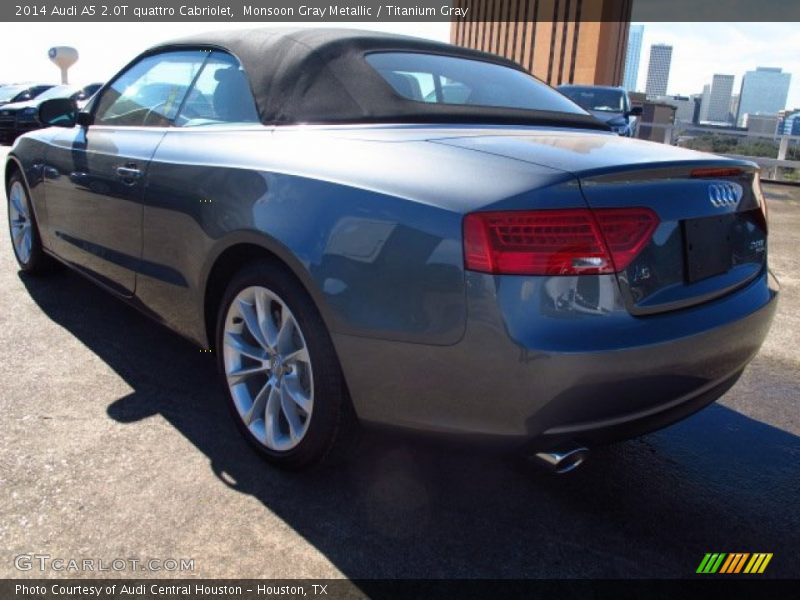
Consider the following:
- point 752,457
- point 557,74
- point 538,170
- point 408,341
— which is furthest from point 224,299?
point 557,74

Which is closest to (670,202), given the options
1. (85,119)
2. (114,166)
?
(114,166)

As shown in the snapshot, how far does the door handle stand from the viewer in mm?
2963

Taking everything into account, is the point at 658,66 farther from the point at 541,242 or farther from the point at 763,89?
the point at 541,242

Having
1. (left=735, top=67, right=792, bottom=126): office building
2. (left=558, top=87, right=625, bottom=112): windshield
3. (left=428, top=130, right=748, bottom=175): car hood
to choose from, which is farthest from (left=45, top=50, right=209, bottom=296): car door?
(left=735, top=67, right=792, bottom=126): office building

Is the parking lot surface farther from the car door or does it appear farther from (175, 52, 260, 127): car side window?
(175, 52, 260, 127): car side window

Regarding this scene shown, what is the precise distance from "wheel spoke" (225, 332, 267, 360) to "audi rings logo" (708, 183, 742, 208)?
1609 mm

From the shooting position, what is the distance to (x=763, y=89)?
85625mm

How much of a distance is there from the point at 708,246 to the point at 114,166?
2585 millimetres

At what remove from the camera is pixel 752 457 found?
2691mm

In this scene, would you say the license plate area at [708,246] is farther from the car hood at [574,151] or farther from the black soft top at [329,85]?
the black soft top at [329,85]

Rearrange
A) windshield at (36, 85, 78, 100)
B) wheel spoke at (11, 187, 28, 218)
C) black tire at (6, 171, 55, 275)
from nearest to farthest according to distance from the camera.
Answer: black tire at (6, 171, 55, 275)
wheel spoke at (11, 187, 28, 218)
windshield at (36, 85, 78, 100)

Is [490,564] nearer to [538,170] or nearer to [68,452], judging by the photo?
[538,170]

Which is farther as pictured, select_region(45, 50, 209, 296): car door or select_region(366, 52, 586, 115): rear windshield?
select_region(45, 50, 209, 296): car door

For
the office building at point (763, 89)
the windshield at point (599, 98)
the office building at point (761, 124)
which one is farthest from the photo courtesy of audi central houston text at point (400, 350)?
the office building at point (763, 89)
